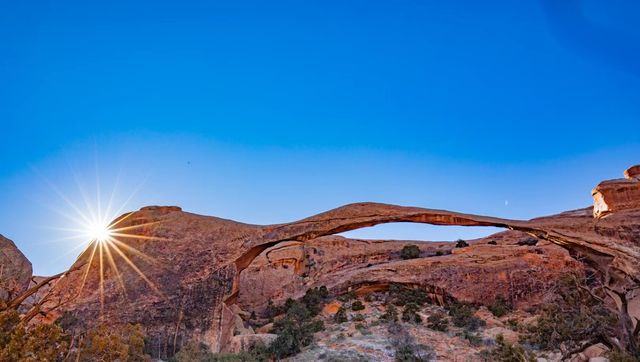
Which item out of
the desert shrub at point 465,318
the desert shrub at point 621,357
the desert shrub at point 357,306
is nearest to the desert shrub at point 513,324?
the desert shrub at point 465,318

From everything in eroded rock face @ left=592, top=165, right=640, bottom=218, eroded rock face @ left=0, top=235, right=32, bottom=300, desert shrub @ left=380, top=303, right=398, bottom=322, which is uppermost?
eroded rock face @ left=592, top=165, right=640, bottom=218

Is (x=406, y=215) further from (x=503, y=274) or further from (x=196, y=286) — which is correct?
(x=503, y=274)

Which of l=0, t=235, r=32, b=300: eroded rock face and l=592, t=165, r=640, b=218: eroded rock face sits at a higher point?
l=592, t=165, r=640, b=218: eroded rock face

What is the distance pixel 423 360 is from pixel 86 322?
11.0 m

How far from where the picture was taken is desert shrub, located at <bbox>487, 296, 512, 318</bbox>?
25.6m

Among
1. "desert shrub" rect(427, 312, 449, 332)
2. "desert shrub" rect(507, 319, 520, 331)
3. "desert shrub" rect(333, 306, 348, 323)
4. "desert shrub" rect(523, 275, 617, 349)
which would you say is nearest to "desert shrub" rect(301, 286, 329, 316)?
"desert shrub" rect(333, 306, 348, 323)

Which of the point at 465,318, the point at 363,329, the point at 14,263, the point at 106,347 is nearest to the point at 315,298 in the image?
the point at 363,329

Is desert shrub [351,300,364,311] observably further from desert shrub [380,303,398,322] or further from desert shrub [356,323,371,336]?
desert shrub [356,323,371,336]

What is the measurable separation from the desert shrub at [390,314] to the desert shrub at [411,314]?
0.48m

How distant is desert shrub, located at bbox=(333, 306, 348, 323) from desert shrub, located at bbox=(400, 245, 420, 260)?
984 centimetres

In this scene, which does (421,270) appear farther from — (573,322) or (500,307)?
(573,322)

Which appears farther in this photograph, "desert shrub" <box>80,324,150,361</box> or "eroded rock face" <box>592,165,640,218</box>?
"eroded rock face" <box>592,165,640,218</box>

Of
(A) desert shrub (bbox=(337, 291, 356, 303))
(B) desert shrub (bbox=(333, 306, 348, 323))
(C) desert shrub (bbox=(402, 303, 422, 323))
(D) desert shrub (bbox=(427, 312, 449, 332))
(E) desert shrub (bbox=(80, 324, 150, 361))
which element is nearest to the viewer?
(E) desert shrub (bbox=(80, 324, 150, 361))

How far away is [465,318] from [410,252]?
34.0 ft
